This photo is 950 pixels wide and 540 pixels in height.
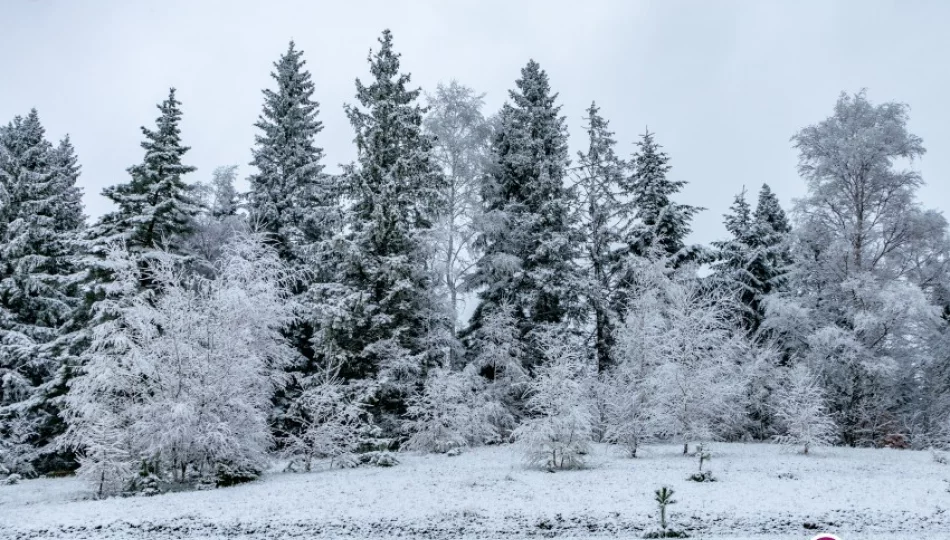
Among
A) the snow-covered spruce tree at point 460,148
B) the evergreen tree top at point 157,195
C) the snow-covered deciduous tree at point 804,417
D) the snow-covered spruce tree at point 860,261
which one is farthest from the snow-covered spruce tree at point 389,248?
the snow-covered spruce tree at point 860,261

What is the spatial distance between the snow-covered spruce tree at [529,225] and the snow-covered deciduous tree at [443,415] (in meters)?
4.54

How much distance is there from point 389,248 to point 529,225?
681cm

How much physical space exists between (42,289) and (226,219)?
8.03 m

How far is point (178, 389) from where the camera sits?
16812 millimetres

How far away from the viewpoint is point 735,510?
11.9 metres

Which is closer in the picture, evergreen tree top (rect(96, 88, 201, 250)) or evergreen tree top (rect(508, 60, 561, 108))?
evergreen tree top (rect(96, 88, 201, 250))

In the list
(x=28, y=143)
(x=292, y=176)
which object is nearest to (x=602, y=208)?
(x=292, y=176)

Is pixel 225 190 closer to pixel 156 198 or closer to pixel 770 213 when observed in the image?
pixel 156 198

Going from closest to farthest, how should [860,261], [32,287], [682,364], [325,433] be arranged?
[325,433], [682,364], [32,287], [860,261]

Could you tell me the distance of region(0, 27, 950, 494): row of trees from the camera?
59.8 ft

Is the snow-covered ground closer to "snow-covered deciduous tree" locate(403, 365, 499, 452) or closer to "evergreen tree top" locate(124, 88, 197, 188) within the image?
"snow-covered deciduous tree" locate(403, 365, 499, 452)

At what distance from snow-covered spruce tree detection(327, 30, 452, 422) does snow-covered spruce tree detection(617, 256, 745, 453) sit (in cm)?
802

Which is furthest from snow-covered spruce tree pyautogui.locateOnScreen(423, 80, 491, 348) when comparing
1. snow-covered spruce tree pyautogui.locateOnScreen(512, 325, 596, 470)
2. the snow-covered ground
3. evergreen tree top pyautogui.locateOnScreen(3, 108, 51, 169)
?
evergreen tree top pyautogui.locateOnScreen(3, 108, 51, 169)

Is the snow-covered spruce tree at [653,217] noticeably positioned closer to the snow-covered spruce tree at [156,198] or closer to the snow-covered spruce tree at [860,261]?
the snow-covered spruce tree at [860,261]
